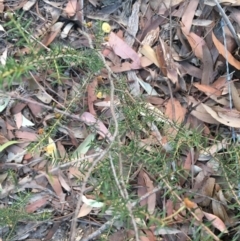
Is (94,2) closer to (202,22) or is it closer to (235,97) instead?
(202,22)

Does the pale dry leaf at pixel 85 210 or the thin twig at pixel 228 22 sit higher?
the thin twig at pixel 228 22

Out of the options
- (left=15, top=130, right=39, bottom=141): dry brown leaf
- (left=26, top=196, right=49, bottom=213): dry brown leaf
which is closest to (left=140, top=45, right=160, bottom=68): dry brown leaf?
(left=15, top=130, right=39, bottom=141): dry brown leaf

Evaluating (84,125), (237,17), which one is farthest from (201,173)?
(237,17)

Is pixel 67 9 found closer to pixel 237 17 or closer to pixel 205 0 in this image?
pixel 205 0

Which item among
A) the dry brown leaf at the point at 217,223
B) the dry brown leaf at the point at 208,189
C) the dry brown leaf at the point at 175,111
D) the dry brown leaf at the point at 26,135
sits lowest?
the dry brown leaf at the point at 217,223

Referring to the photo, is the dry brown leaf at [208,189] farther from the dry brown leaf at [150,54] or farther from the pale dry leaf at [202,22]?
the pale dry leaf at [202,22]

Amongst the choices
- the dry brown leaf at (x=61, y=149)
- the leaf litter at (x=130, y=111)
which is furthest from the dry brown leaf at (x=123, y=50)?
the dry brown leaf at (x=61, y=149)

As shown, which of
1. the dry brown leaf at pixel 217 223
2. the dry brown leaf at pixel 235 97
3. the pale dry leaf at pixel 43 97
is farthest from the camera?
the pale dry leaf at pixel 43 97

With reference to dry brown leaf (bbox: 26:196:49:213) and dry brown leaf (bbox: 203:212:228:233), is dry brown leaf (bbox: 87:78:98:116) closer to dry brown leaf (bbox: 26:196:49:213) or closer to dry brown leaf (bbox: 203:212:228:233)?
dry brown leaf (bbox: 26:196:49:213)
